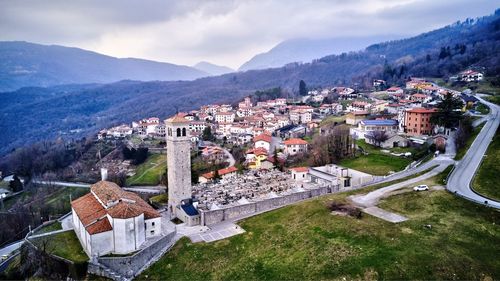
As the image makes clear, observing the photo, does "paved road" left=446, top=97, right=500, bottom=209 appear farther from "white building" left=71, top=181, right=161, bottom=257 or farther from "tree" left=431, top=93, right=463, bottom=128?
"white building" left=71, top=181, right=161, bottom=257

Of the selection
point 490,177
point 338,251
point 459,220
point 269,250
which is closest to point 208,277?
point 269,250

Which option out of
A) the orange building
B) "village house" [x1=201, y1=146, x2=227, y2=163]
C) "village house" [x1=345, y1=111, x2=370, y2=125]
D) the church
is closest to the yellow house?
"village house" [x1=201, y1=146, x2=227, y2=163]

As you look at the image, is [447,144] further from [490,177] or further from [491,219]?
[491,219]

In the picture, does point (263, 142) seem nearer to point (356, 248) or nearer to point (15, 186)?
point (356, 248)

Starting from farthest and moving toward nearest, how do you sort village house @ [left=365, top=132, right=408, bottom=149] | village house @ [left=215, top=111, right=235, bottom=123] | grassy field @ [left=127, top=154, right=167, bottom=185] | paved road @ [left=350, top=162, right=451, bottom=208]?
village house @ [left=215, top=111, right=235, bottom=123] → grassy field @ [left=127, top=154, right=167, bottom=185] → village house @ [left=365, top=132, right=408, bottom=149] → paved road @ [left=350, top=162, right=451, bottom=208]

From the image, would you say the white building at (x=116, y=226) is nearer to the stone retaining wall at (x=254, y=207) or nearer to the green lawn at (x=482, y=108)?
the stone retaining wall at (x=254, y=207)

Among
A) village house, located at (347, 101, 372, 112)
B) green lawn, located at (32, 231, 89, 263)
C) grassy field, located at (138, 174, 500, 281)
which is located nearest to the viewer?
grassy field, located at (138, 174, 500, 281)

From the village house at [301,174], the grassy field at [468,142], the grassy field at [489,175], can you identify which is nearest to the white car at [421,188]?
the grassy field at [489,175]

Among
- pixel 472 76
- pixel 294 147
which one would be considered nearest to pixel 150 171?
pixel 294 147
